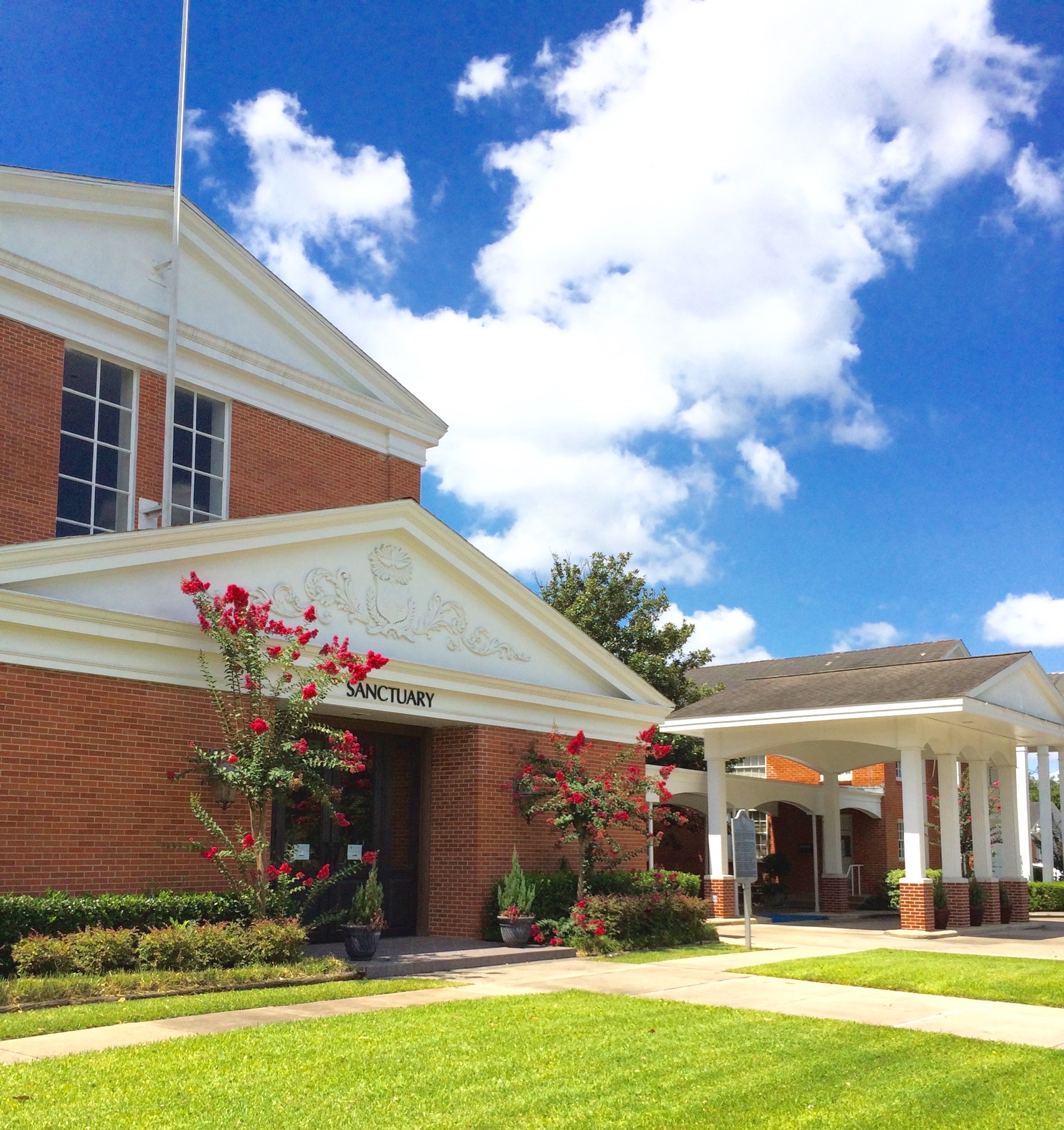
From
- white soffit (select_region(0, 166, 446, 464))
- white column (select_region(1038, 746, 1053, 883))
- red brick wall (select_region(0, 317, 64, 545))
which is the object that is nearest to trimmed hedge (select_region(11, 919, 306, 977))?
red brick wall (select_region(0, 317, 64, 545))

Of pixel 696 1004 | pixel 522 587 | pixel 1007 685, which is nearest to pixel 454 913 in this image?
pixel 522 587

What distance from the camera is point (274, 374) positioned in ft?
66.6

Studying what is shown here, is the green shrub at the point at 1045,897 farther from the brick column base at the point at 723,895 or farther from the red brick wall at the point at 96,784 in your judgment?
the red brick wall at the point at 96,784

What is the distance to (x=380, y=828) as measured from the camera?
17.9 m

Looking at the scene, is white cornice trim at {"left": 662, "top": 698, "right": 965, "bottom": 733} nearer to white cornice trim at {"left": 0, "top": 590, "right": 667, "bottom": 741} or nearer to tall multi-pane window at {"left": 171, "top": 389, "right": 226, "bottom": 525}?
white cornice trim at {"left": 0, "top": 590, "right": 667, "bottom": 741}

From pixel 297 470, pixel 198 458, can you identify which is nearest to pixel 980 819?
pixel 297 470

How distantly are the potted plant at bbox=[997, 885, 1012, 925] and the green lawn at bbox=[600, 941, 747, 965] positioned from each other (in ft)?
38.9

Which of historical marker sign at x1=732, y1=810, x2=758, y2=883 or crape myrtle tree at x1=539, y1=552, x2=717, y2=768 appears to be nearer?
historical marker sign at x1=732, y1=810, x2=758, y2=883

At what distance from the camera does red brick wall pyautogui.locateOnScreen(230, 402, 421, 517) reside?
19.8m

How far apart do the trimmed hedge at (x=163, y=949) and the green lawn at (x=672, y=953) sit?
16.4 ft

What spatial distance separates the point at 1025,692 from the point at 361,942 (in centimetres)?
1797

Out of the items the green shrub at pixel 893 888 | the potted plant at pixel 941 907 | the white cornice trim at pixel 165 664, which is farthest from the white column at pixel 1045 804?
the white cornice trim at pixel 165 664

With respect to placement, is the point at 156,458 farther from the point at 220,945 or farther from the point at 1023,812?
the point at 1023,812

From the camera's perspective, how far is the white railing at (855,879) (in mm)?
37031
